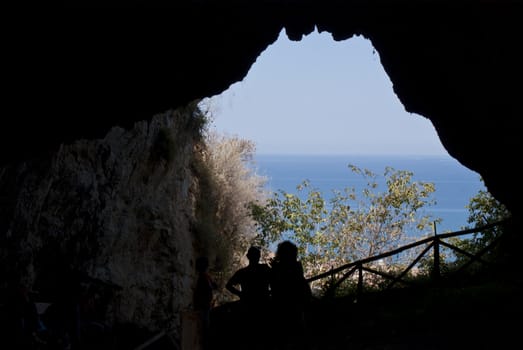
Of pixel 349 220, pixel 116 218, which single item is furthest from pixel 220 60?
pixel 349 220

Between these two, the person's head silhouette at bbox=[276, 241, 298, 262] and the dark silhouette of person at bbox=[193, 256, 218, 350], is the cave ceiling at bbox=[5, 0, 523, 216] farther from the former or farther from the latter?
the person's head silhouette at bbox=[276, 241, 298, 262]

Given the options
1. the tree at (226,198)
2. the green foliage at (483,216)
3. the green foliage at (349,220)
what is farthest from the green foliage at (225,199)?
the green foliage at (483,216)

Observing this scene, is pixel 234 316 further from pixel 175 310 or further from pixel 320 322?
pixel 175 310

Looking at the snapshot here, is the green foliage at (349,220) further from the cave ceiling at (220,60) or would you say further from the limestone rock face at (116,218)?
the cave ceiling at (220,60)

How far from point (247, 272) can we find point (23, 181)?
5284mm

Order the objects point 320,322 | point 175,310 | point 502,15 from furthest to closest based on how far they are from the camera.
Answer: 1. point 175,310
2. point 320,322
3. point 502,15

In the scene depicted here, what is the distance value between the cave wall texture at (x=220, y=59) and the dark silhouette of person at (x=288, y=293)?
113 inches

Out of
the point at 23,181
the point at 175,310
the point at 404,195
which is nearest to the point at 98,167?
the point at 23,181

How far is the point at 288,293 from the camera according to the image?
998cm

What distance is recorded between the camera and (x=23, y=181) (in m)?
13.3

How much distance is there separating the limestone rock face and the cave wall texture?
2.35m

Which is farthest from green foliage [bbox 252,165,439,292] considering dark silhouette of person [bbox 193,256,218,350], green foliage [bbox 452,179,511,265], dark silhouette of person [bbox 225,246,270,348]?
dark silhouette of person [bbox 193,256,218,350]

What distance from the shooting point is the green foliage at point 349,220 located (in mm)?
29531

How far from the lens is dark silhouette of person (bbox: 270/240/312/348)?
9.90 meters
